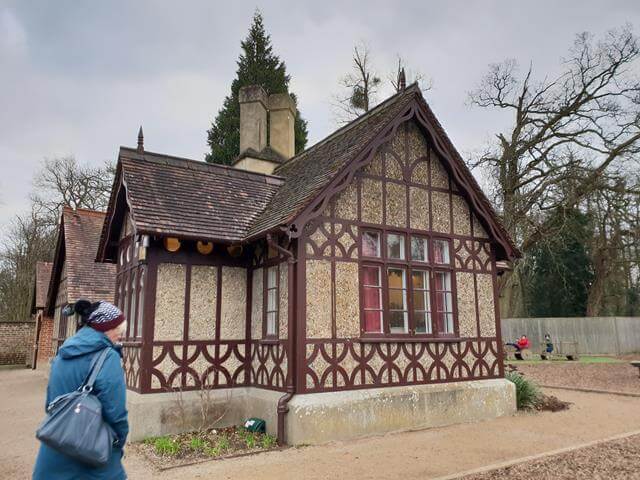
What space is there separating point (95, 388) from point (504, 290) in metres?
23.6

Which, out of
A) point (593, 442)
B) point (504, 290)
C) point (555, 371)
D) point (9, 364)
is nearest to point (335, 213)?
point (593, 442)

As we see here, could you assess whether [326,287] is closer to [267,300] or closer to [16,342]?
[267,300]

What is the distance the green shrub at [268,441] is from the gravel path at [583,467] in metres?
3.11

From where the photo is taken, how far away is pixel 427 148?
10.5 meters

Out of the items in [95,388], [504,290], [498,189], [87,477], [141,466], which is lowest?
[141,466]

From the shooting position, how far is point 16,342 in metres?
26.6

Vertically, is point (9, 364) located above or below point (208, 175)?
below

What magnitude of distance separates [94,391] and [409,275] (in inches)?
274

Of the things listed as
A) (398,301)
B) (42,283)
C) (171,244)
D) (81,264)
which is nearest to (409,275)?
(398,301)

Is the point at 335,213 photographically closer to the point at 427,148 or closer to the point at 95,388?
the point at 427,148

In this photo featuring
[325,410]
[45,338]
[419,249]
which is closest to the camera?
[325,410]

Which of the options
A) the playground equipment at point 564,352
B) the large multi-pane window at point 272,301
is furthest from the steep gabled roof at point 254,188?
the playground equipment at point 564,352

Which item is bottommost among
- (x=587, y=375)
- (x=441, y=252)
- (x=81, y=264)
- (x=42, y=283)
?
(x=587, y=375)

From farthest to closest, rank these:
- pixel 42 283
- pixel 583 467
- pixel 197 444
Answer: pixel 42 283, pixel 197 444, pixel 583 467
